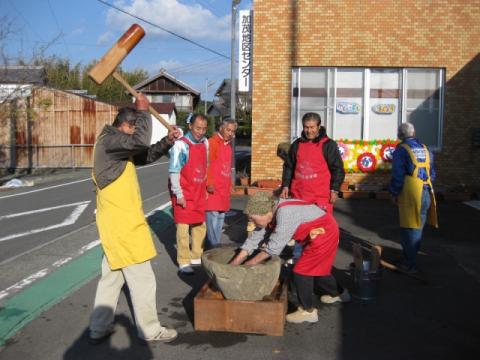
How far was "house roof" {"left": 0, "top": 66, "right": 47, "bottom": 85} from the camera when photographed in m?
18.7

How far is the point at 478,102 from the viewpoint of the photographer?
551 inches

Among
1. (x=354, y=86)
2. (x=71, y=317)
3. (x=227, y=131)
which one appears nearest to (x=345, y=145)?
(x=354, y=86)

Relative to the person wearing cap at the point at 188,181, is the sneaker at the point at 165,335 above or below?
below

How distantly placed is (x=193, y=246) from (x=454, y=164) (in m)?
9.84

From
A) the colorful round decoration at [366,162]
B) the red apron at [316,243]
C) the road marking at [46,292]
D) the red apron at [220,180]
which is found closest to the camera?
the red apron at [316,243]

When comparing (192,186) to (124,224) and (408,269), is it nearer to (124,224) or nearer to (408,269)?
(124,224)

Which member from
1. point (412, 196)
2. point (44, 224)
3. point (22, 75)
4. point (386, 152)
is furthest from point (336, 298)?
point (22, 75)

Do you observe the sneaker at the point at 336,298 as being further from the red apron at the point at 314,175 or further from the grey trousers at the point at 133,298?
the grey trousers at the point at 133,298

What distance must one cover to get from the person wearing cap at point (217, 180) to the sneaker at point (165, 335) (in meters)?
2.33

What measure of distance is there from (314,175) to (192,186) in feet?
4.84

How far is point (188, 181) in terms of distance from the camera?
6.36m

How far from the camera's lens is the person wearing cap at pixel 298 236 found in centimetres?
448

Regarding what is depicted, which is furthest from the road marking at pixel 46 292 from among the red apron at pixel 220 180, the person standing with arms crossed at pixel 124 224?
the red apron at pixel 220 180

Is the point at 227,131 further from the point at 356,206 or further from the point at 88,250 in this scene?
the point at 356,206
